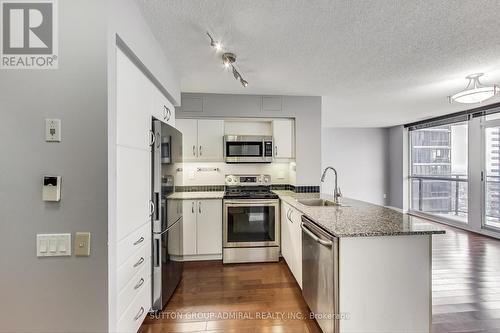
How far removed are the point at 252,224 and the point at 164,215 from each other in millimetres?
1441

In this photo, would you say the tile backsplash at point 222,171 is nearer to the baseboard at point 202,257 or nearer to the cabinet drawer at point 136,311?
the baseboard at point 202,257

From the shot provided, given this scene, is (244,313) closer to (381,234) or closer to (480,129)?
(381,234)

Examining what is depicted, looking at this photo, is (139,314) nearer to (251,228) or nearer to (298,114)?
(251,228)

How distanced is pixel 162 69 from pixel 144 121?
0.66 meters

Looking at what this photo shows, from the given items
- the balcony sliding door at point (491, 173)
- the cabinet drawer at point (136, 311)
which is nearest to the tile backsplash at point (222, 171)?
the cabinet drawer at point (136, 311)

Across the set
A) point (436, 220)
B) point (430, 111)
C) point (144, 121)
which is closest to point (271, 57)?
point (144, 121)

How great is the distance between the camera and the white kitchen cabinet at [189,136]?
3.41 meters

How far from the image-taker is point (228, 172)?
149 inches

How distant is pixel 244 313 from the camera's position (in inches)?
81.4

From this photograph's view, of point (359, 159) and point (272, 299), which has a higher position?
point (359, 159)

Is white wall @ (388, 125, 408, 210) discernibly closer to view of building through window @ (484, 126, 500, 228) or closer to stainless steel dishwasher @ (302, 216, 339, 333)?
view of building through window @ (484, 126, 500, 228)

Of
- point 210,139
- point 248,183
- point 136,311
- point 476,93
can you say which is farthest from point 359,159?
point 136,311

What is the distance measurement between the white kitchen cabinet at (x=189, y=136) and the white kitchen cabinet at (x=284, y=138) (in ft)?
4.06

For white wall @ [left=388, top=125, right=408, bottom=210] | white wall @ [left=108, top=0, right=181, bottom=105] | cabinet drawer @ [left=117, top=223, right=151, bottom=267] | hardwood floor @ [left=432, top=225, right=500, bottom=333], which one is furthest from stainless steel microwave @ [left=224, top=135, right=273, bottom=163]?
white wall @ [left=388, top=125, right=408, bottom=210]
